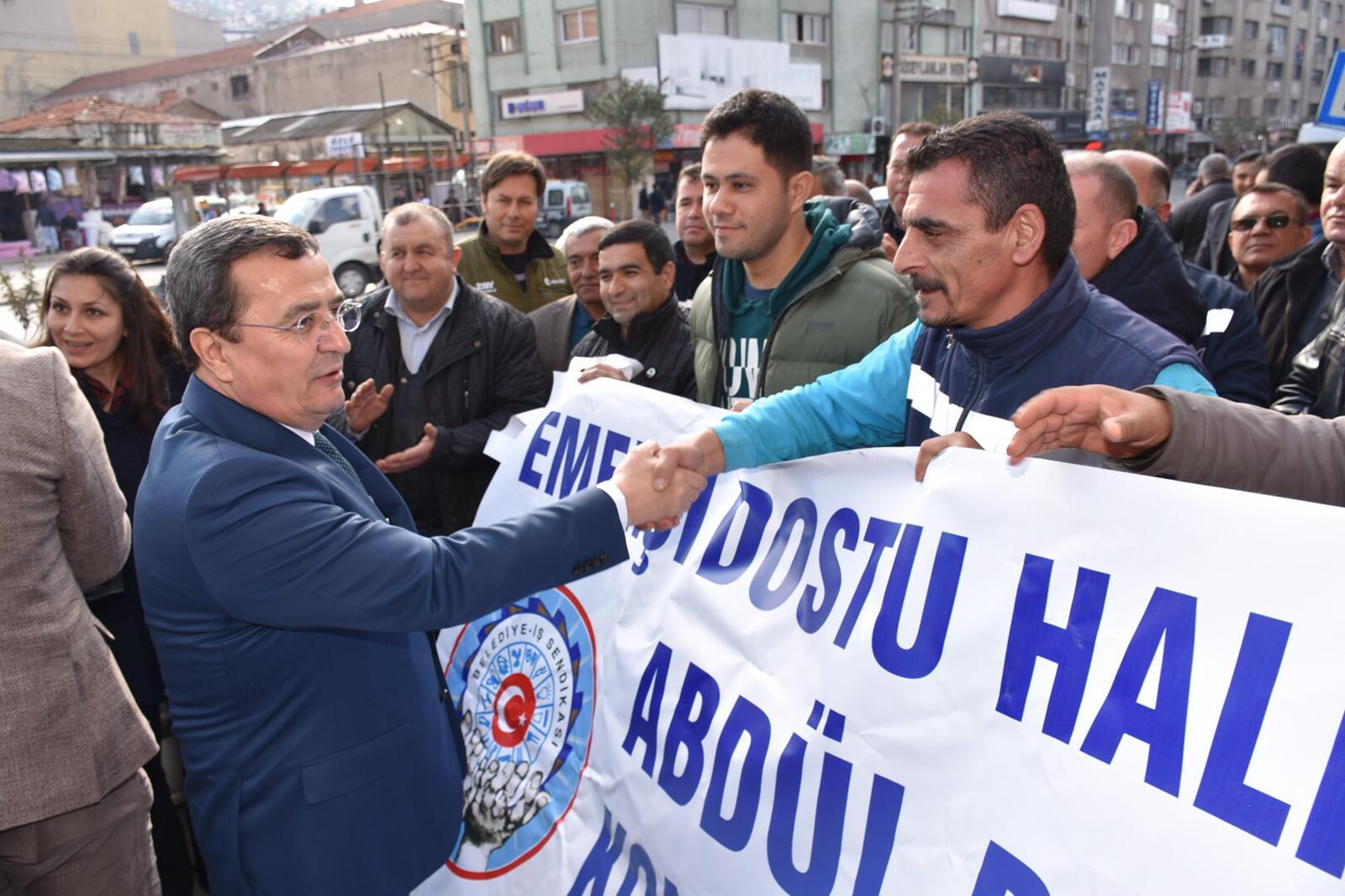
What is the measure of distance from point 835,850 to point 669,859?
0.43 m

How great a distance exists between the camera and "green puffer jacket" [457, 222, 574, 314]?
5.14 meters

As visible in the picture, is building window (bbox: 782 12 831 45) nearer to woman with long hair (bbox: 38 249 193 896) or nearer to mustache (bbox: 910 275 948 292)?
woman with long hair (bbox: 38 249 193 896)

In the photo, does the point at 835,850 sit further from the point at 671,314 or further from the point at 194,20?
the point at 194,20

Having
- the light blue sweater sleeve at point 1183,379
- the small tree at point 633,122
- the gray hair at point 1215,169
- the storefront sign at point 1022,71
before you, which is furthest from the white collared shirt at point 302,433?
the storefront sign at point 1022,71

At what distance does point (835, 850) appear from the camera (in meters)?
1.63

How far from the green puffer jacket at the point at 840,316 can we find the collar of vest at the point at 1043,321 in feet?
3.11

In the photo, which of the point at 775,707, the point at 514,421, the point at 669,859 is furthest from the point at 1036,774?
the point at 514,421

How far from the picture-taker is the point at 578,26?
3706 cm

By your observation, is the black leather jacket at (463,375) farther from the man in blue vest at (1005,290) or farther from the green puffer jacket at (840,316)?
the man in blue vest at (1005,290)

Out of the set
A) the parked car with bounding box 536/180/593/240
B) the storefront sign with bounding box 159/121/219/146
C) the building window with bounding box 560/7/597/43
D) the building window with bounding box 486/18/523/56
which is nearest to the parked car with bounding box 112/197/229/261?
the storefront sign with bounding box 159/121/219/146

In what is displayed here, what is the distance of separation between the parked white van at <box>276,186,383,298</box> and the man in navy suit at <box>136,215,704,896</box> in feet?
55.8

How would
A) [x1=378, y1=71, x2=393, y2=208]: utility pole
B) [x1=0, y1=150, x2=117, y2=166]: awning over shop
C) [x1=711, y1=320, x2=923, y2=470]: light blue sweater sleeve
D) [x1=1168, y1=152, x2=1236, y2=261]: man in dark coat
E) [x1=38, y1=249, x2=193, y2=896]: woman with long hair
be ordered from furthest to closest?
[x1=378, y1=71, x2=393, y2=208]: utility pole
[x1=0, y1=150, x2=117, y2=166]: awning over shop
[x1=1168, y1=152, x2=1236, y2=261]: man in dark coat
[x1=38, y1=249, x2=193, y2=896]: woman with long hair
[x1=711, y1=320, x2=923, y2=470]: light blue sweater sleeve

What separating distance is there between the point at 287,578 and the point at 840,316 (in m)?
1.82

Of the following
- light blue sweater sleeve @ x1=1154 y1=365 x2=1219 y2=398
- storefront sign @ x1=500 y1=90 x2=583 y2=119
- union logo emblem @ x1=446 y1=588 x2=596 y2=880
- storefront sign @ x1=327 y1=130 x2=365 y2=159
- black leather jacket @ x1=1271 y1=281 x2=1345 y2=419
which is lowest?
union logo emblem @ x1=446 y1=588 x2=596 y2=880
